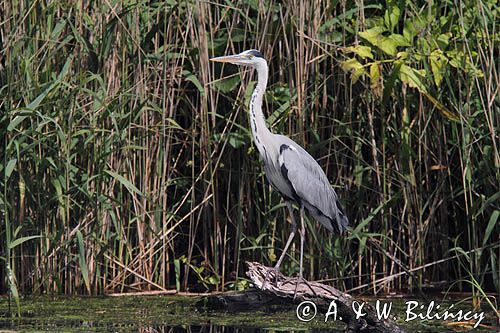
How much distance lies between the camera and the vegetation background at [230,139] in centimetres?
560

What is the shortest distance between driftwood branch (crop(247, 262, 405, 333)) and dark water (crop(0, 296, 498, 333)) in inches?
11.2

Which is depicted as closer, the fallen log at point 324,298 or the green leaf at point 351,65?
the fallen log at point 324,298

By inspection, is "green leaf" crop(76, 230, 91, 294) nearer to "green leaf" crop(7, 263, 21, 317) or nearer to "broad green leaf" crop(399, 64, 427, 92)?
"green leaf" crop(7, 263, 21, 317)

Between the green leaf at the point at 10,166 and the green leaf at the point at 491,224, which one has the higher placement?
the green leaf at the point at 10,166

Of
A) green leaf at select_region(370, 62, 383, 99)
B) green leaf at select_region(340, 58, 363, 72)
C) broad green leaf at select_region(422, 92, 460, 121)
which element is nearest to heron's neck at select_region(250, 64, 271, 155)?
green leaf at select_region(340, 58, 363, 72)

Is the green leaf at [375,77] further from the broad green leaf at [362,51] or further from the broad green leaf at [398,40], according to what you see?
the broad green leaf at [398,40]

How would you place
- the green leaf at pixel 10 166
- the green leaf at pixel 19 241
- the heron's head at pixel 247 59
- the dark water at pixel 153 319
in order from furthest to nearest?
1. the heron's head at pixel 247 59
2. the green leaf at pixel 10 166
3. the green leaf at pixel 19 241
4. the dark water at pixel 153 319

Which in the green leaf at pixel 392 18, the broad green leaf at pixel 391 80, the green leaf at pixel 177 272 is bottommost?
the green leaf at pixel 177 272

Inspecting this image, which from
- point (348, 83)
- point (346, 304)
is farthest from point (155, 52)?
point (346, 304)

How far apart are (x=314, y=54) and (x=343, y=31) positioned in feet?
0.72

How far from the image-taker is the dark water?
4.85 m

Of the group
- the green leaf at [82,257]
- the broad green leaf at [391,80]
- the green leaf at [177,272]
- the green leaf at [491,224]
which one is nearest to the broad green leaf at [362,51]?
the broad green leaf at [391,80]

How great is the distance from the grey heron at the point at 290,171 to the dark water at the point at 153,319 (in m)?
0.40

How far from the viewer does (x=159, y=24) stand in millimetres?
5879
